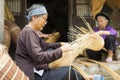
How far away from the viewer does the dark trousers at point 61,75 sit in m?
4.74

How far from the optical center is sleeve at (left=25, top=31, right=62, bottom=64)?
14.3ft

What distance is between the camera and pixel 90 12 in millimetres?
8109

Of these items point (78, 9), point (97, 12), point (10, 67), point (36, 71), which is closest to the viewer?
point (10, 67)

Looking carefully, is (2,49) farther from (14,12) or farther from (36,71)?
(14,12)

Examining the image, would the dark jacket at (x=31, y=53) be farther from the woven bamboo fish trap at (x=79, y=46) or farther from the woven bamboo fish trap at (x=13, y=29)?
the woven bamboo fish trap at (x=13, y=29)

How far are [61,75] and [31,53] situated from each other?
0.53m

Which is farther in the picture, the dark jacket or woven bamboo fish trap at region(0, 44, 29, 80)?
the dark jacket

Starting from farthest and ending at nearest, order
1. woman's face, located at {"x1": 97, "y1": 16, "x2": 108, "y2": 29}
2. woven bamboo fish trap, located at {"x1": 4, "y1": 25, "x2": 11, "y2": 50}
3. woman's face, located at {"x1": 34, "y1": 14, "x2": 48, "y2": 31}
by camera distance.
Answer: woven bamboo fish trap, located at {"x1": 4, "y1": 25, "x2": 11, "y2": 50} < woman's face, located at {"x1": 97, "y1": 16, "x2": 108, "y2": 29} < woman's face, located at {"x1": 34, "y1": 14, "x2": 48, "y2": 31}

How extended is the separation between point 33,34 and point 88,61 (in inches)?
96.2

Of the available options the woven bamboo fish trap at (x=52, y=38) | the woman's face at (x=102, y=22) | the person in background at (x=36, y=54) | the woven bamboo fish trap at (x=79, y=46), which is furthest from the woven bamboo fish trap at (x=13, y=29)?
the person in background at (x=36, y=54)

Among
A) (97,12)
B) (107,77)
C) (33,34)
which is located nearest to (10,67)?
(33,34)

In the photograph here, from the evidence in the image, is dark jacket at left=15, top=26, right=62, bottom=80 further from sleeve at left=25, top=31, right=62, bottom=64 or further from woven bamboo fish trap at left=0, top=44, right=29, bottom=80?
woven bamboo fish trap at left=0, top=44, right=29, bottom=80

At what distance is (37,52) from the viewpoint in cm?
439

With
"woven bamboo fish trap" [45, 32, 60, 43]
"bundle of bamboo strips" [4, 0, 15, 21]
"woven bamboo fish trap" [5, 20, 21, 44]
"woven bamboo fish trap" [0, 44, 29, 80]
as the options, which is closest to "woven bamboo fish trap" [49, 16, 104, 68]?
"woven bamboo fish trap" [0, 44, 29, 80]
